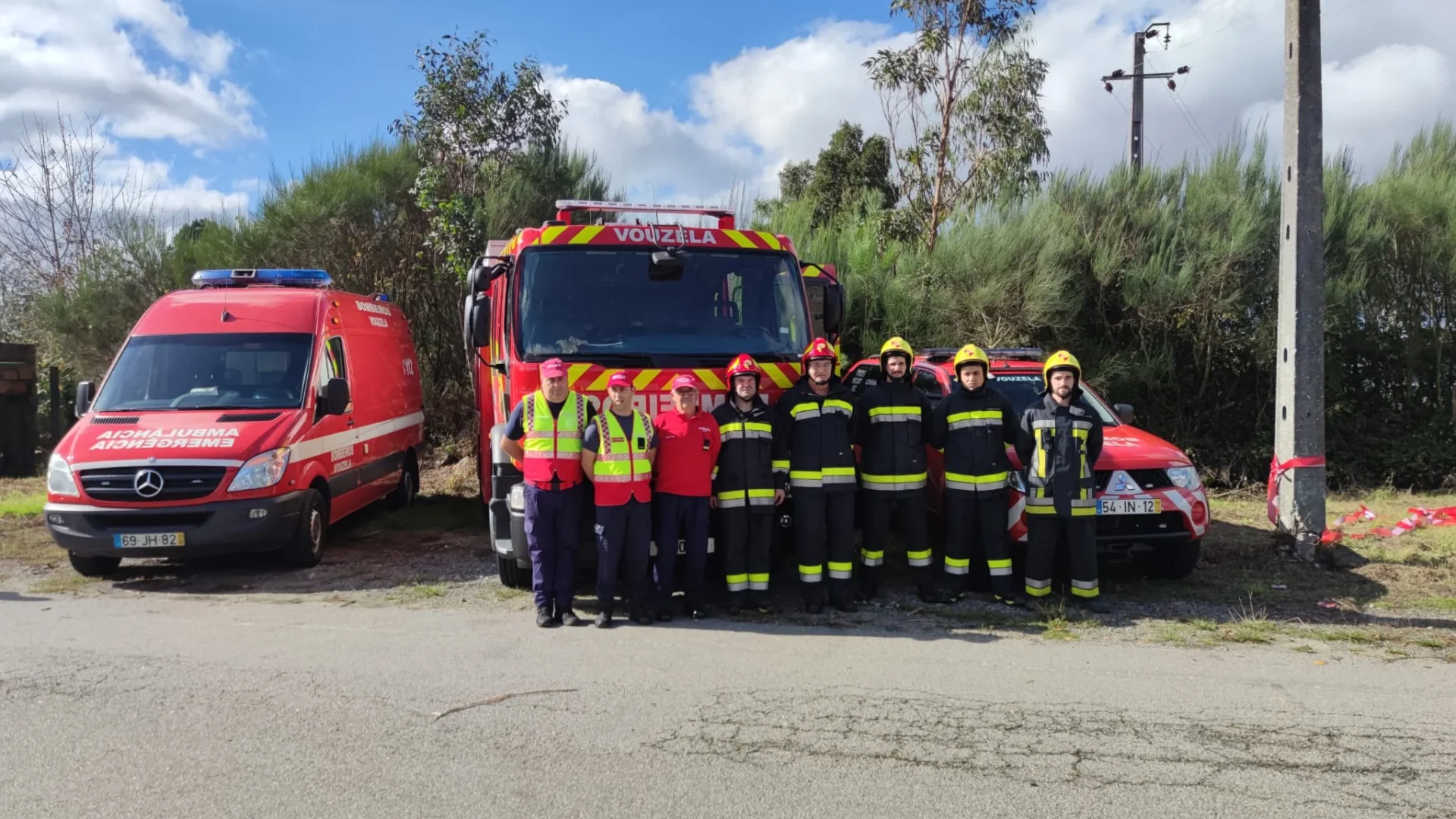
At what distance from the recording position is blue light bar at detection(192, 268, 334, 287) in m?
9.38

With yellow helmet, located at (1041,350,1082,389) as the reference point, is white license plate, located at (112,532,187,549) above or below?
below

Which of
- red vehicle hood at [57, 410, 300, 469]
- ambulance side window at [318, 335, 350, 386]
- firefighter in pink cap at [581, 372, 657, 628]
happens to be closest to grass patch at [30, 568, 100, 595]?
red vehicle hood at [57, 410, 300, 469]

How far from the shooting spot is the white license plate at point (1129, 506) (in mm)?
6484

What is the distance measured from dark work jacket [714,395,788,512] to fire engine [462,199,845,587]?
260mm

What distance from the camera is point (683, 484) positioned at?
5891 mm

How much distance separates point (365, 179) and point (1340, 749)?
1447 cm

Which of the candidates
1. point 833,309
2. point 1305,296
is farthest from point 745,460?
point 1305,296

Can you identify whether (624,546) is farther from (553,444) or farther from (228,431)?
(228,431)

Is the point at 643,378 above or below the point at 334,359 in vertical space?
below

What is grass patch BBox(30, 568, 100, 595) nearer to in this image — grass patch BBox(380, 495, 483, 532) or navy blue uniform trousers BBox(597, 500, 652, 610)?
grass patch BBox(380, 495, 483, 532)

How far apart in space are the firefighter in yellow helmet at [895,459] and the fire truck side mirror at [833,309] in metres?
0.70

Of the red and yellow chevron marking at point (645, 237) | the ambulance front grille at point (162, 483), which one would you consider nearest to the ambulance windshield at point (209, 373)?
the ambulance front grille at point (162, 483)

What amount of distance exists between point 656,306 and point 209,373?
4.36 m

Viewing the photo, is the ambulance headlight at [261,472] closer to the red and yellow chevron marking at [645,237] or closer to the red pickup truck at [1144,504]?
the red and yellow chevron marking at [645,237]
